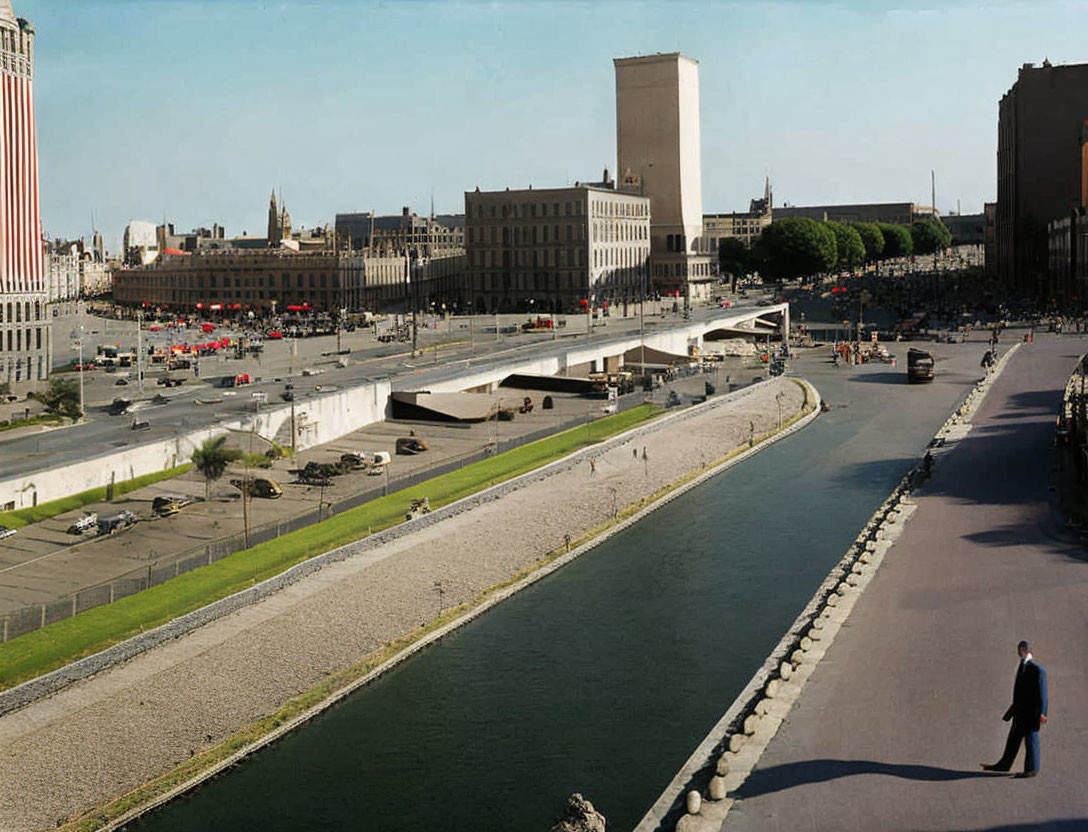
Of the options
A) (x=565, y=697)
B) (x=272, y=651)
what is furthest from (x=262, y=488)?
(x=565, y=697)

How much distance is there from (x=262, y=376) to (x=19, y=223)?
17.7 m

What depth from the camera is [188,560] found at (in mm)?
41688

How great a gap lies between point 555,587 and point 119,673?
1618cm

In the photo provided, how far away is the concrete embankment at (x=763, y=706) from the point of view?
2391 centimetres

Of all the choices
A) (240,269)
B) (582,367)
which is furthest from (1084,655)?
(240,269)

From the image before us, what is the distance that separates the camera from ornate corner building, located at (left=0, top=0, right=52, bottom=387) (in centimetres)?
8075

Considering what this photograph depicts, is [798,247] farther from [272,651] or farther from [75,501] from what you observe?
[272,651]

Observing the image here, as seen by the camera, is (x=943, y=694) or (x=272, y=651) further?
(x=272, y=651)

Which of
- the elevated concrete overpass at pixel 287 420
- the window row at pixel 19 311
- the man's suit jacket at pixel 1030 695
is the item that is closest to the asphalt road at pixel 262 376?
the elevated concrete overpass at pixel 287 420

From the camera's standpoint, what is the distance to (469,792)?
96.8ft

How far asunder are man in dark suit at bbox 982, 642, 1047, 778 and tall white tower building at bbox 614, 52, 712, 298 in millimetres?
148937

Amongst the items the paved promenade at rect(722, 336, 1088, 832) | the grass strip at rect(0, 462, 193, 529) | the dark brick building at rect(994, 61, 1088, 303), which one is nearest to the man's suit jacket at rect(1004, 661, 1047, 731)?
the paved promenade at rect(722, 336, 1088, 832)

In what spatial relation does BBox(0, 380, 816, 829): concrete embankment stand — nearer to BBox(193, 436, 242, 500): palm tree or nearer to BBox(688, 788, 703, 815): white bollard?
BBox(193, 436, 242, 500): palm tree

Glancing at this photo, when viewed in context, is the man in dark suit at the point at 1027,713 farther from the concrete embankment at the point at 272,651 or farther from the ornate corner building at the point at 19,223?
the ornate corner building at the point at 19,223
